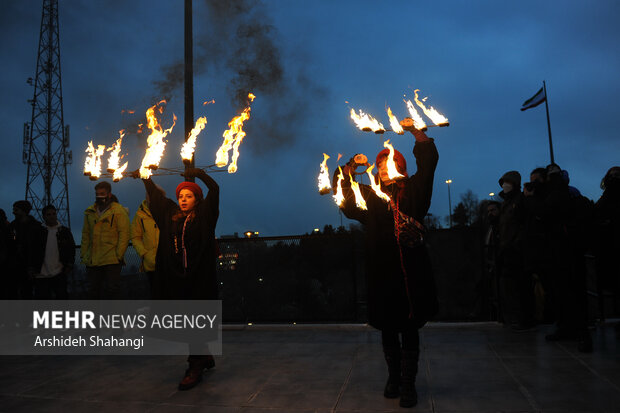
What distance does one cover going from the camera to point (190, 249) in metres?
4.69

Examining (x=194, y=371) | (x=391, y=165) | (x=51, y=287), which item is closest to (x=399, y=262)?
(x=391, y=165)

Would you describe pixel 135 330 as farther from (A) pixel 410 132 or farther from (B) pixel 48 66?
(B) pixel 48 66

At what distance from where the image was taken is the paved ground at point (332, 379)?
380 centimetres

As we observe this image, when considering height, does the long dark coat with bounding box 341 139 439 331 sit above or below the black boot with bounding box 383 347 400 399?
above

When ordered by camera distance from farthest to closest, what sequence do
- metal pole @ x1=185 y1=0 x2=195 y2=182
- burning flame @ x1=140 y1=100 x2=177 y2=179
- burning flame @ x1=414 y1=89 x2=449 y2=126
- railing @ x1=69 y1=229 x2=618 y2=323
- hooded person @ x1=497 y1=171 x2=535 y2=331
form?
railing @ x1=69 y1=229 x2=618 y2=323
metal pole @ x1=185 y1=0 x2=195 y2=182
hooded person @ x1=497 y1=171 x2=535 y2=331
burning flame @ x1=140 y1=100 x2=177 y2=179
burning flame @ x1=414 y1=89 x2=449 y2=126

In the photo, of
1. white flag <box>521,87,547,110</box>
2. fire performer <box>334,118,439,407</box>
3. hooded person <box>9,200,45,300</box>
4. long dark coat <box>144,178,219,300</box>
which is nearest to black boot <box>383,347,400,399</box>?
fire performer <box>334,118,439,407</box>

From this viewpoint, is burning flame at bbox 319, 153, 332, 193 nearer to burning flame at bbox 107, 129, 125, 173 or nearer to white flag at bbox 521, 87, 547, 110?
burning flame at bbox 107, 129, 125, 173

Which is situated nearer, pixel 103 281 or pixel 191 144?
pixel 191 144

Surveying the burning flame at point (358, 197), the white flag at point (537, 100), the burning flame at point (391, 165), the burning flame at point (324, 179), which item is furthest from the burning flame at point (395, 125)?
the white flag at point (537, 100)

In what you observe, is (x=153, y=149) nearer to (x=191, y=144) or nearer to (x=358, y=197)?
(x=191, y=144)

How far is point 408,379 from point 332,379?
3.47 ft

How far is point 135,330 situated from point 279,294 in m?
2.56

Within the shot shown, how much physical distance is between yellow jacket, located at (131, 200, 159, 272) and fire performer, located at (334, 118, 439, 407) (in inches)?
164

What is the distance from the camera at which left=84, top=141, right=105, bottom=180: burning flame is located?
5.25 m
